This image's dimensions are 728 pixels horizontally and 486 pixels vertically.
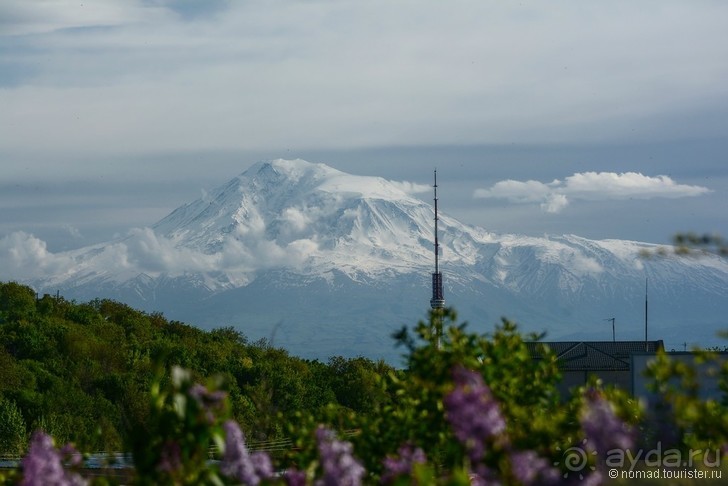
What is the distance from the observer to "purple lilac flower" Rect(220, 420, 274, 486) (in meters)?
10.1

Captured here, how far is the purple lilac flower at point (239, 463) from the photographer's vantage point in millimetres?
10102

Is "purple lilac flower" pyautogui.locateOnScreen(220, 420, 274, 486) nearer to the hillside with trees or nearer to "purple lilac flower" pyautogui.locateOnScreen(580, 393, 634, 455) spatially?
Answer: "purple lilac flower" pyautogui.locateOnScreen(580, 393, 634, 455)

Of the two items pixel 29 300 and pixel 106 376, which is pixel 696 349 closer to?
pixel 106 376

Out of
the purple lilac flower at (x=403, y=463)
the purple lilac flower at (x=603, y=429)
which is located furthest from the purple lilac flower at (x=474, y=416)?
the purple lilac flower at (x=403, y=463)

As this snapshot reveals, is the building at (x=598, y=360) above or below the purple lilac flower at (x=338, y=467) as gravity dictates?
below

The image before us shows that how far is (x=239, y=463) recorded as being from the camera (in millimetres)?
10141

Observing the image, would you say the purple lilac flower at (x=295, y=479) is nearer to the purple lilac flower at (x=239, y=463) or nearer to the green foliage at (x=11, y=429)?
the purple lilac flower at (x=239, y=463)

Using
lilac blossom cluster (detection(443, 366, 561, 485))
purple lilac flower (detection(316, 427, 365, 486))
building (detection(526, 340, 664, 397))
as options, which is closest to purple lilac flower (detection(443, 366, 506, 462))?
lilac blossom cluster (detection(443, 366, 561, 485))

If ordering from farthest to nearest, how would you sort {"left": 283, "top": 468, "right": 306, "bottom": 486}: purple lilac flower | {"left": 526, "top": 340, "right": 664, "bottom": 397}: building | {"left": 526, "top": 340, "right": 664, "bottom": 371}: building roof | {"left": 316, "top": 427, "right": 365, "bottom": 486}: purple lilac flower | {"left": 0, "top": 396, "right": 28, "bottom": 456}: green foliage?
{"left": 526, "top": 340, "right": 664, "bottom": 371}: building roof
{"left": 526, "top": 340, "right": 664, "bottom": 397}: building
{"left": 0, "top": 396, "right": 28, "bottom": 456}: green foliage
{"left": 283, "top": 468, "right": 306, "bottom": 486}: purple lilac flower
{"left": 316, "top": 427, "right": 365, "bottom": 486}: purple lilac flower

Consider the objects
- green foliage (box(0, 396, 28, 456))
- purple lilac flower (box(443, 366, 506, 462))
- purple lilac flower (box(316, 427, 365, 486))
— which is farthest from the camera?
green foliage (box(0, 396, 28, 456))

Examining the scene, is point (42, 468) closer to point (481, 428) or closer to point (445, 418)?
point (481, 428)

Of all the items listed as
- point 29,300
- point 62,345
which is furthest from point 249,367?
point 29,300

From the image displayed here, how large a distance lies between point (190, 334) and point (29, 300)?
14.9m

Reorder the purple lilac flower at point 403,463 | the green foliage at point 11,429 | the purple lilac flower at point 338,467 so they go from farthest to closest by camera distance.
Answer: the green foliage at point 11,429, the purple lilac flower at point 403,463, the purple lilac flower at point 338,467
